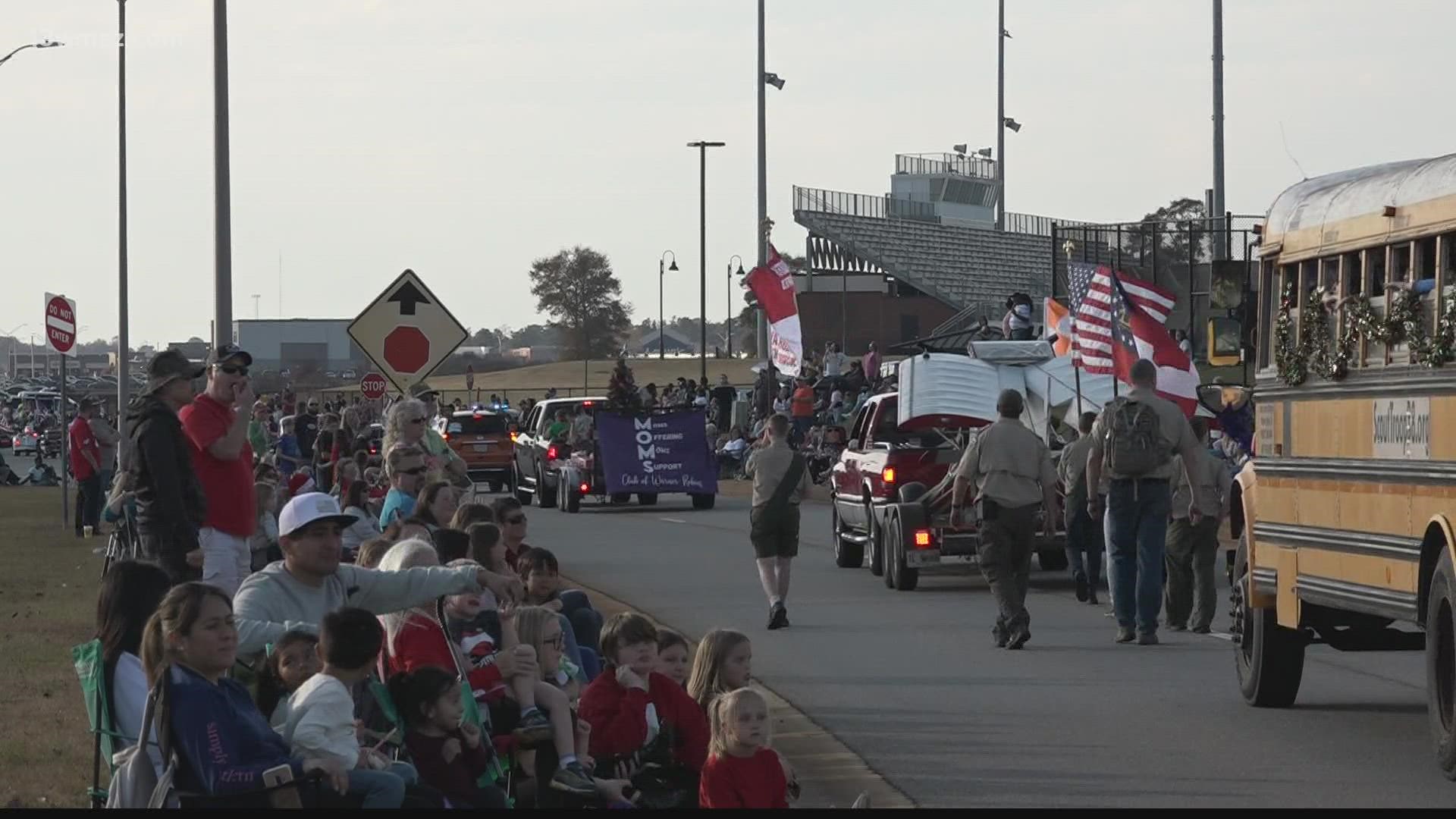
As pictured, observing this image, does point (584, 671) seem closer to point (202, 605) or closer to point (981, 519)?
point (202, 605)

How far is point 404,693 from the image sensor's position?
8156 mm

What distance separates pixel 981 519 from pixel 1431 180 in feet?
20.4

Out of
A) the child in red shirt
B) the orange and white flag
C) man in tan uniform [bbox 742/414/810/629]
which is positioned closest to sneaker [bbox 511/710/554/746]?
the child in red shirt

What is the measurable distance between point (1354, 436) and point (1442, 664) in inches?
66.0

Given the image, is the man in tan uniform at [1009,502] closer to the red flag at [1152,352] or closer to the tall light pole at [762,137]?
the red flag at [1152,352]

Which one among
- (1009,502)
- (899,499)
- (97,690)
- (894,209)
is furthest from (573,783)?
(894,209)

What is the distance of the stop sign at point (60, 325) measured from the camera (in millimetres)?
29547

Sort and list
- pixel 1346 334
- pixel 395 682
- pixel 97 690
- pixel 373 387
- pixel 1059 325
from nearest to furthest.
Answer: pixel 97 690, pixel 395 682, pixel 1346 334, pixel 1059 325, pixel 373 387

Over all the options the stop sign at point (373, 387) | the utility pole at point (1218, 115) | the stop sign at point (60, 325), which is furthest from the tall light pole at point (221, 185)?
the stop sign at point (373, 387)

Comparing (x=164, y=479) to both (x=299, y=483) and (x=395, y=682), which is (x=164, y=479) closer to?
(x=395, y=682)

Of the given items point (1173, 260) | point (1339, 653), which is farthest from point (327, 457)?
point (1173, 260)

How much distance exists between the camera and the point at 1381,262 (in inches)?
470

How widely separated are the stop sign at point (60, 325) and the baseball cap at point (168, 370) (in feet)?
58.4

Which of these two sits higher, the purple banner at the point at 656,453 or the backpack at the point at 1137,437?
the backpack at the point at 1137,437
